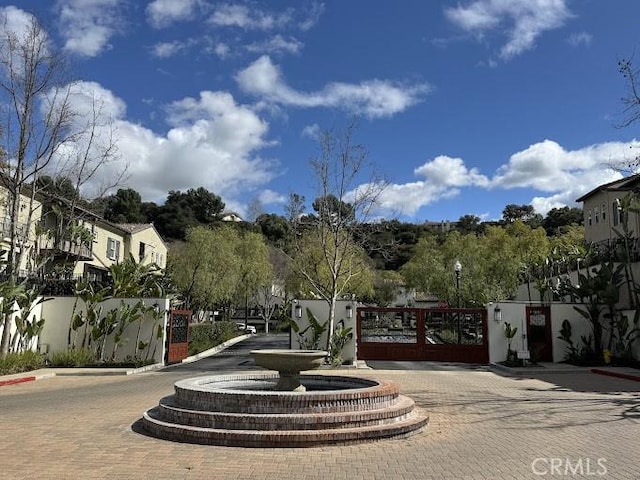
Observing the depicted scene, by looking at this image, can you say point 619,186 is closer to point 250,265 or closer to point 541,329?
point 541,329

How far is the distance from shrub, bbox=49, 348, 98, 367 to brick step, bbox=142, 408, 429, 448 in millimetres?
13453

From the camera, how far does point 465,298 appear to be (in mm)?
40125

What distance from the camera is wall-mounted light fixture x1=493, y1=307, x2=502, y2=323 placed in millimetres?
23969

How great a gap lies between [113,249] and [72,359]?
863 inches

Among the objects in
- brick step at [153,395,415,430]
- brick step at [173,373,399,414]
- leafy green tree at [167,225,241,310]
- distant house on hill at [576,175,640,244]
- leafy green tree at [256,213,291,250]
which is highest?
leafy green tree at [256,213,291,250]

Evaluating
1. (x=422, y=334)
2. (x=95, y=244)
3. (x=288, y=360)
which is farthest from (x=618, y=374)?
(x=95, y=244)

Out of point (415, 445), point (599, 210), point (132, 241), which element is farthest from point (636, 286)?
point (132, 241)

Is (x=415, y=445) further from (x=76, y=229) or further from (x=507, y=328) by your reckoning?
(x=76, y=229)

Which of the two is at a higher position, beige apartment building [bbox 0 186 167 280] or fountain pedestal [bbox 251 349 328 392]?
beige apartment building [bbox 0 186 167 280]

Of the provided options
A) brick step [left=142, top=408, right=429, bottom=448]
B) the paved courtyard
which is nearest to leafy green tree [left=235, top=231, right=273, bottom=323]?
the paved courtyard

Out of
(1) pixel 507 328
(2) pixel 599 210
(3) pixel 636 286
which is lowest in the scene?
(1) pixel 507 328

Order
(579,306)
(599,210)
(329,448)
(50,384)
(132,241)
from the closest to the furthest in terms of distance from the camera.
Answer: (329,448)
(50,384)
(579,306)
(599,210)
(132,241)

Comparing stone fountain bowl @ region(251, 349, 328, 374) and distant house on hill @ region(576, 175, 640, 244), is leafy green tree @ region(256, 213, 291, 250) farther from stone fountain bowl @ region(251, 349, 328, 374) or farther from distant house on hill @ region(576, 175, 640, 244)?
stone fountain bowl @ region(251, 349, 328, 374)

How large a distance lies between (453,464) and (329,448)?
1.85 metres
